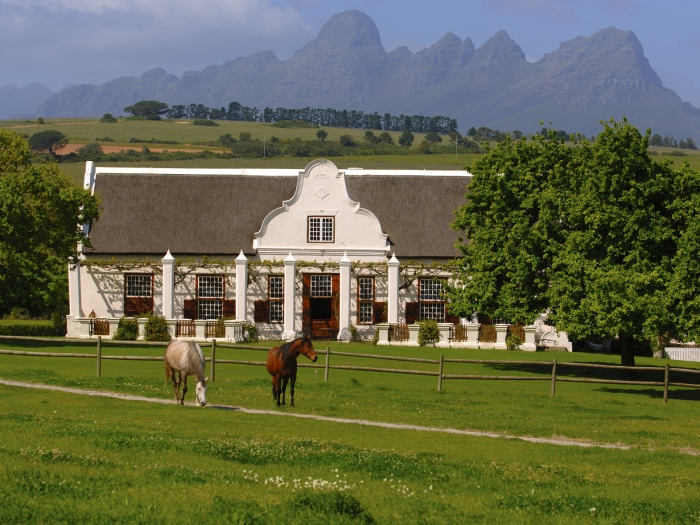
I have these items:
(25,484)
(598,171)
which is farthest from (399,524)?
(598,171)

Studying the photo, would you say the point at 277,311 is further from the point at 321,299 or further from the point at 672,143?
the point at 672,143

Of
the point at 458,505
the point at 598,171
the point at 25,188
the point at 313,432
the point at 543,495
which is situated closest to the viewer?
the point at 458,505

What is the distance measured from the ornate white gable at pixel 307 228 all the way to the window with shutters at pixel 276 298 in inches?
54.2

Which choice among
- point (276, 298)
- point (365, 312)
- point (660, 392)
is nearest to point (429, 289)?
point (365, 312)

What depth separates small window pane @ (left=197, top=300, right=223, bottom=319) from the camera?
143 ft

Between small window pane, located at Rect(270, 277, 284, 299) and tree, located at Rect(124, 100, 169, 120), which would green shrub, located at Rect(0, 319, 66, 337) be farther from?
tree, located at Rect(124, 100, 169, 120)

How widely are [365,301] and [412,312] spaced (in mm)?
2168

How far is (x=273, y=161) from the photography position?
383 ft

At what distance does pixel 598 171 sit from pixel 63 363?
17678mm

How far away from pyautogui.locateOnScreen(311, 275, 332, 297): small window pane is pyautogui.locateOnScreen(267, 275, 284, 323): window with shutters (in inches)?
54.9

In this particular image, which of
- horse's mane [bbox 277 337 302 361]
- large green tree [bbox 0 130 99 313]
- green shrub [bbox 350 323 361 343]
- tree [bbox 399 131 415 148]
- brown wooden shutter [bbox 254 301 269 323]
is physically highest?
tree [bbox 399 131 415 148]

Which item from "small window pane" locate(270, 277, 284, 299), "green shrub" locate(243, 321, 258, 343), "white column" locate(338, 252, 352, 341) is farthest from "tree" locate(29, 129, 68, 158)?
"white column" locate(338, 252, 352, 341)

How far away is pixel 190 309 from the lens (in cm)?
4353

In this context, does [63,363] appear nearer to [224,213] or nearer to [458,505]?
[224,213]
